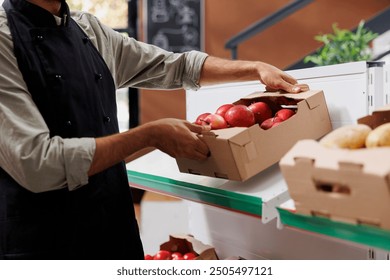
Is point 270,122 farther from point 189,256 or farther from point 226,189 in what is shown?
point 189,256

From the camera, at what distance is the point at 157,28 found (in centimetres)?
580

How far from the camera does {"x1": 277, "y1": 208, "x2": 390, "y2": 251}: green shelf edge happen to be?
1.13m

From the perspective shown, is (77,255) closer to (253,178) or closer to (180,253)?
(253,178)

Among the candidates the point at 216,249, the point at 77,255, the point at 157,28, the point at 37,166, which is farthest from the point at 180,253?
the point at 157,28

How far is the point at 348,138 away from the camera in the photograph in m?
1.28

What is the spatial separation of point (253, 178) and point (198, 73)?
0.60m

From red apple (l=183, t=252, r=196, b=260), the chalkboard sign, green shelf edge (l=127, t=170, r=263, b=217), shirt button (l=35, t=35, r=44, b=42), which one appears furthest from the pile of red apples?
the chalkboard sign

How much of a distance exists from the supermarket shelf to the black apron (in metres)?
0.23

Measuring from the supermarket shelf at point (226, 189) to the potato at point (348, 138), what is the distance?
30cm

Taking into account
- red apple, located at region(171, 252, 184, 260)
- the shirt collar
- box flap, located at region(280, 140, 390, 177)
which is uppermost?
the shirt collar

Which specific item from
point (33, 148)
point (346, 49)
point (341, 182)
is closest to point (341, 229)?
point (341, 182)

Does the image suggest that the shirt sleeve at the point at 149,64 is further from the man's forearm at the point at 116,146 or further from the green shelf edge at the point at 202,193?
the man's forearm at the point at 116,146

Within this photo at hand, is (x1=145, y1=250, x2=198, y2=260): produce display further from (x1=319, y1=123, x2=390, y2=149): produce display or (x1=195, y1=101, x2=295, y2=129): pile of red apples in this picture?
(x1=319, y1=123, x2=390, y2=149): produce display
